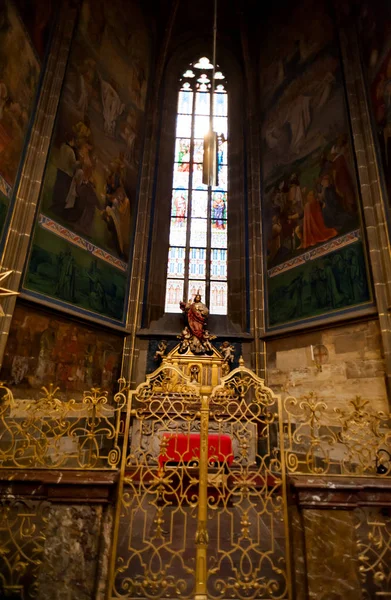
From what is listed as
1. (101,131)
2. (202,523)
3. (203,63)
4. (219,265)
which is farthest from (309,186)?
(202,523)

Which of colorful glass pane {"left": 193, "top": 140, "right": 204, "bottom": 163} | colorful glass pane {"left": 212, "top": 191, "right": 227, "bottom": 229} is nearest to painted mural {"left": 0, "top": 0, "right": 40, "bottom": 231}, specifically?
colorful glass pane {"left": 193, "top": 140, "right": 204, "bottom": 163}

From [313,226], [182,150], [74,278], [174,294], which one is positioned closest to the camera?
[74,278]

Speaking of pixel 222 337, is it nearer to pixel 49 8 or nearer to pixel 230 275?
pixel 230 275

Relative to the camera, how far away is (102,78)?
9.82 meters

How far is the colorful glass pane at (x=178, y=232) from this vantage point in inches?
423

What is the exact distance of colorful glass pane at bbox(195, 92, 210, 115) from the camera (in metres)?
12.3

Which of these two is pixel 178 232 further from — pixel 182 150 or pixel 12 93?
pixel 12 93

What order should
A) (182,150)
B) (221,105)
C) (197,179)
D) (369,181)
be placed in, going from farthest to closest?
(221,105)
(182,150)
(197,179)
(369,181)

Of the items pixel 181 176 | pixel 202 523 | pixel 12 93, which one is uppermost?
pixel 181 176

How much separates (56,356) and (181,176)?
23.6 feet

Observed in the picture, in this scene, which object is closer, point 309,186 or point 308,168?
point 309,186

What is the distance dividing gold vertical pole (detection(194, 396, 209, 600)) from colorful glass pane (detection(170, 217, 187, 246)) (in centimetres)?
802

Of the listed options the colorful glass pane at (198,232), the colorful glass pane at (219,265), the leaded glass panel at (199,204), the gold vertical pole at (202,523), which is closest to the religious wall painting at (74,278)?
the colorful glass pane at (198,232)

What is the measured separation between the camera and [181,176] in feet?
37.7
